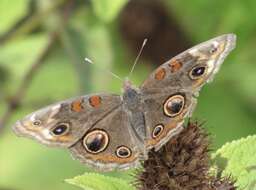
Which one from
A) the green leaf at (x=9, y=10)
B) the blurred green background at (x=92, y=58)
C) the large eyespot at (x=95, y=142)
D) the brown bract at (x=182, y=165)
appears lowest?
the brown bract at (x=182, y=165)

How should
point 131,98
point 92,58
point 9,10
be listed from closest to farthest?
1. point 131,98
2. point 9,10
3. point 92,58

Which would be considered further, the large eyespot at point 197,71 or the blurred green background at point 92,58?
the blurred green background at point 92,58

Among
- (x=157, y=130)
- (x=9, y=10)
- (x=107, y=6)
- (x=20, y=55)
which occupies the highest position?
(x=20, y=55)

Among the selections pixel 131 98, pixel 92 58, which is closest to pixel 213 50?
pixel 131 98

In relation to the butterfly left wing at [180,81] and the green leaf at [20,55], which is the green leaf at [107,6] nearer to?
the butterfly left wing at [180,81]

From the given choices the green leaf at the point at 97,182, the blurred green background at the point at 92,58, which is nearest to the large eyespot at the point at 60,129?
the green leaf at the point at 97,182

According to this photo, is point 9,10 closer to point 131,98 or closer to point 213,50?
point 131,98

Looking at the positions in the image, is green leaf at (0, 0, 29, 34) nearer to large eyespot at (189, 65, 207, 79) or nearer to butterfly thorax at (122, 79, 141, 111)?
butterfly thorax at (122, 79, 141, 111)

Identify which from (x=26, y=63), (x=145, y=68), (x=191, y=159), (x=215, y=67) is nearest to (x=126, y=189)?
(x=191, y=159)
